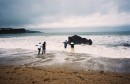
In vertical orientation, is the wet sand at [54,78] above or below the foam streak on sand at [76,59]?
above

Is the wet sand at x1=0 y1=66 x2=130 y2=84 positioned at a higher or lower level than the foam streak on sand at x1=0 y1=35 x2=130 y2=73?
higher

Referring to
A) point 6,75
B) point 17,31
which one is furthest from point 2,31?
point 6,75

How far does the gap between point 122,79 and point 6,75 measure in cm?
640

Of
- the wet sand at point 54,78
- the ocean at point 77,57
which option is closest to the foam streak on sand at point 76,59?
the ocean at point 77,57

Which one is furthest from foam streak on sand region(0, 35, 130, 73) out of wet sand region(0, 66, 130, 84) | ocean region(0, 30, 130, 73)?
wet sand region(0, 66, 130, 84)

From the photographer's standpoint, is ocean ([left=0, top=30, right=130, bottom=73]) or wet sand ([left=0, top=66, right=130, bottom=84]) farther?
ocean ([left=0, top=30, right=130, bottom=73])

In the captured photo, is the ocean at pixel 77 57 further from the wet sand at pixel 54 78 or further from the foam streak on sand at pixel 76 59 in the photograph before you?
the wet sand at pixel 54 78

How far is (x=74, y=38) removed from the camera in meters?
39.5

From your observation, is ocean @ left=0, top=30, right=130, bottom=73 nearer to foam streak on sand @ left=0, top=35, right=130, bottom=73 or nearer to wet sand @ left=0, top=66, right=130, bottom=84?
foam streak on sand @ left=0, top=35, right=130, bottom=73

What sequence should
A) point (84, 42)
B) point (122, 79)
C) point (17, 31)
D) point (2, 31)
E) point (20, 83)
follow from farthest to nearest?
point (17, 31), point (2, 31), point (84, 42), point (122, 79), point (20, 83)

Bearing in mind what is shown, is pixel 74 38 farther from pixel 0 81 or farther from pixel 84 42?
pixel 0 81

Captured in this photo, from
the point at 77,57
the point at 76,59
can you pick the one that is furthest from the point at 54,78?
the point at 77,57

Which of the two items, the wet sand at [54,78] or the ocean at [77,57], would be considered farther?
the ocean at [77,57]

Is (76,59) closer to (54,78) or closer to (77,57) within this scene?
(77,57)
